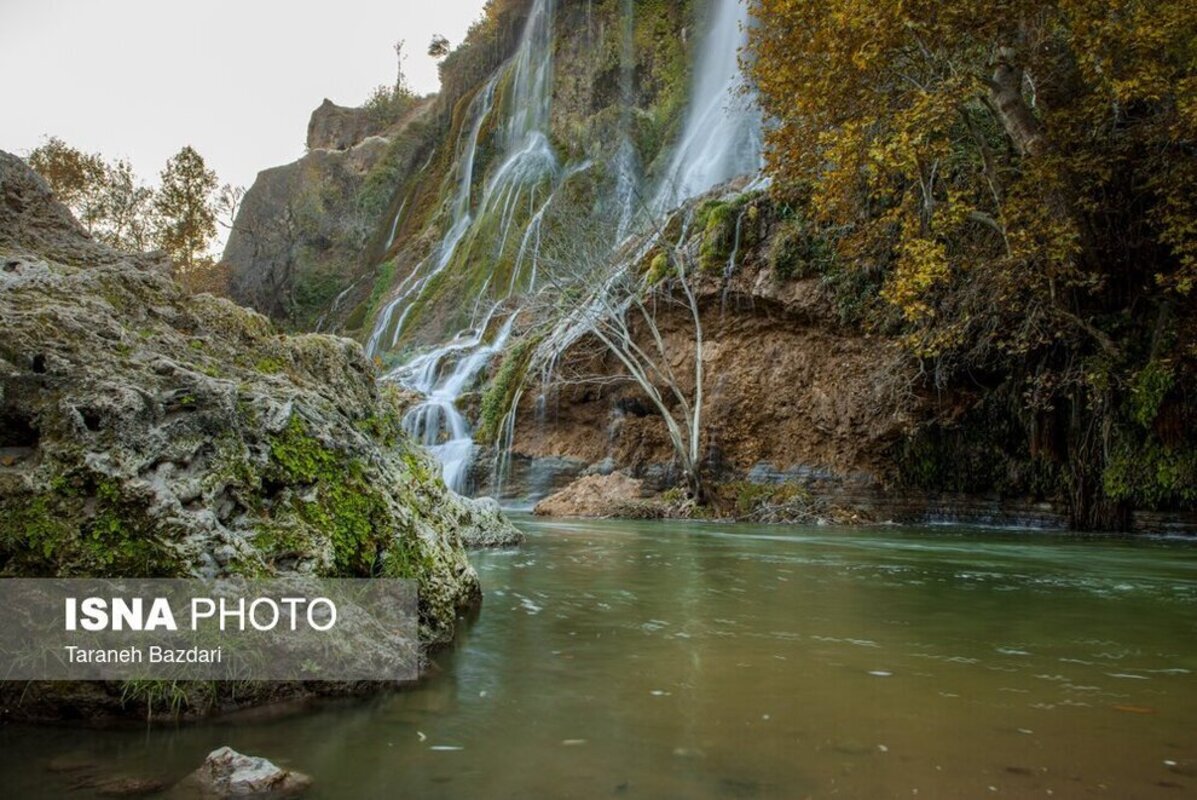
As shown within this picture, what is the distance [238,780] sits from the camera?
6.24 ft

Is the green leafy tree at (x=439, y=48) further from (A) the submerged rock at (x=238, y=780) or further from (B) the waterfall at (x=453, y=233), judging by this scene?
(A) the submerged rock at (x=238, y=780)

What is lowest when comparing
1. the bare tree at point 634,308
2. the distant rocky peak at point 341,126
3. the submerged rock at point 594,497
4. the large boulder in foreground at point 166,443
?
the submerged rock at point 594,497

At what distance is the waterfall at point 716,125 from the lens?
887 inches

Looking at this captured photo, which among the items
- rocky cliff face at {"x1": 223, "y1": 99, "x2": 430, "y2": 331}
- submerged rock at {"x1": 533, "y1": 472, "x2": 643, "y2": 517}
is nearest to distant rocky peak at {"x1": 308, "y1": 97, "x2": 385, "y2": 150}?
rocky cliff face at {"x1": 223, "y1": 99, "x2": 430, "y2": 331}

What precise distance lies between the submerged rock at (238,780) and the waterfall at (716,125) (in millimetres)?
20111

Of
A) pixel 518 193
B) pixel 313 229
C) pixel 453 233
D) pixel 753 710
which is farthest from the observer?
pixel 313 229

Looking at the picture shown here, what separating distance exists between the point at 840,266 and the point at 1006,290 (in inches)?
163

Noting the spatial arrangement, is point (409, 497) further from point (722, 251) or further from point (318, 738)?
point (722, 251)

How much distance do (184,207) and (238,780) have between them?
33871 millimetres

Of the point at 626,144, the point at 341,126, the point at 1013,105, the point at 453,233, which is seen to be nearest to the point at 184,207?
the point at 453,233

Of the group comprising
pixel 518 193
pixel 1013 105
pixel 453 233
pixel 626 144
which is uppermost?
pixel 626 144

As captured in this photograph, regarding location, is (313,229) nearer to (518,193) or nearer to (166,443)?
(518,193)

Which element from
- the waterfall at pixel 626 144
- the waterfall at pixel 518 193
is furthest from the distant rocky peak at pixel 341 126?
the waterfall at pixel 626 144

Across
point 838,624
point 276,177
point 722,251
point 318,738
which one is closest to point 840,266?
point 722,251
